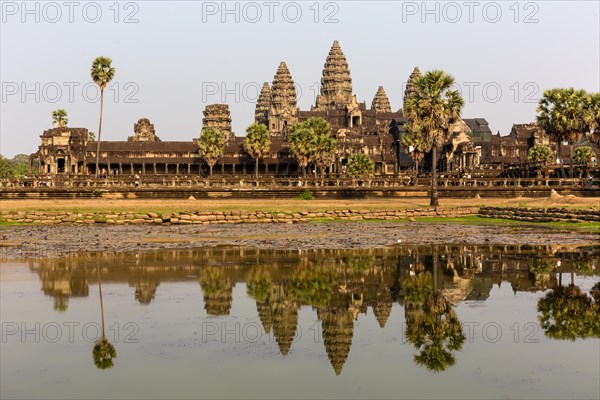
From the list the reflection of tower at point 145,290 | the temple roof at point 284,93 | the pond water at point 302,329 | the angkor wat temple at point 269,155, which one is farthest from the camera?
the temple roof at point 284,93

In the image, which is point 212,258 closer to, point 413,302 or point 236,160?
point 413,302

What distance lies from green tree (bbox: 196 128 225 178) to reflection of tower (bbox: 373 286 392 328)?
107 m

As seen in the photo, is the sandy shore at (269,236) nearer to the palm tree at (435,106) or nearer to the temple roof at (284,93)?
the palm tree at (435,106)

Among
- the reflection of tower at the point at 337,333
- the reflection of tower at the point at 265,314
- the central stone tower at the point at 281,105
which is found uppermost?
the central stone tower at the point at 281,105

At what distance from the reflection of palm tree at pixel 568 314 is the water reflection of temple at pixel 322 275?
1480mm

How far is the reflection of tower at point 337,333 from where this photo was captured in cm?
1473

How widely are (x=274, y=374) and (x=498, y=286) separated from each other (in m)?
10.9

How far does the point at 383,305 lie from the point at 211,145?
110m

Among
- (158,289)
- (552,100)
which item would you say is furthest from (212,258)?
(552,100)

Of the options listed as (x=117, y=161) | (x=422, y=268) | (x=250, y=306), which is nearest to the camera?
(x=250, y=306)

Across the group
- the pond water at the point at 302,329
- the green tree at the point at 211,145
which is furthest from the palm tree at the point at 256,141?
the pond water at the point at 302,329

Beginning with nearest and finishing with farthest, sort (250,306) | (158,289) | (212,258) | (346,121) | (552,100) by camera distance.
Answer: (250,306) → (158,289) → (212,258) → (552,100) → (346,121)

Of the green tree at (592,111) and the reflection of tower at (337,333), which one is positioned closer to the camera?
the reflection of tower at (337,333)

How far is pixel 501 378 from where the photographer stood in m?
13.4
